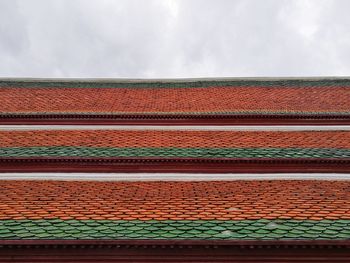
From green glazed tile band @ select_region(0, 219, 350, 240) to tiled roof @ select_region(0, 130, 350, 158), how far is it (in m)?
2.37

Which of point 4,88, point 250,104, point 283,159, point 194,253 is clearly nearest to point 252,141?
point 283,159

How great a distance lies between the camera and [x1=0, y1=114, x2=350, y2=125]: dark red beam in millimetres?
10312

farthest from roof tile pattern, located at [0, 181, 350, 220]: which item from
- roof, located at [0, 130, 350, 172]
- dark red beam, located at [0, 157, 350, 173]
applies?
roof, located at [0, 130, 350, 172]

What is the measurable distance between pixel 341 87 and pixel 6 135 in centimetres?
855

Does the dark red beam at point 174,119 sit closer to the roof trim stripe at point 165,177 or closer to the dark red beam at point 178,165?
the dark red beam at point 178,165

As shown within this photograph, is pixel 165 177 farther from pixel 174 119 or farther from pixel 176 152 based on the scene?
pixel 174 119

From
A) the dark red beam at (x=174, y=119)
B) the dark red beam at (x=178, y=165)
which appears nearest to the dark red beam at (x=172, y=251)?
the dark red beam at (x=178, y=165)

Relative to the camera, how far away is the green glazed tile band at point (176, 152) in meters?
8.59

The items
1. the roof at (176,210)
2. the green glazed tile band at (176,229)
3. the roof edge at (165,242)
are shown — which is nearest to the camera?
the roof edge at (165,242)

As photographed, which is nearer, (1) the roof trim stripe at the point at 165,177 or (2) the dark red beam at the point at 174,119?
(1) the roof trim stripe at the point at 165,177

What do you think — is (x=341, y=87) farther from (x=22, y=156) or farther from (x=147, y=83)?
(x=22, y=156)

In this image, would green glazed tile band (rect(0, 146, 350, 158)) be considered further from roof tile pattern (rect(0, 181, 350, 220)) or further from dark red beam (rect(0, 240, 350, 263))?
dark red beam (rect(0, 240, 350, 263))

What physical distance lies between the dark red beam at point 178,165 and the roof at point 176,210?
38 cm

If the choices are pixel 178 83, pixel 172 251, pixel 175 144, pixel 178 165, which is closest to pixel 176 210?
pixel 172 251
